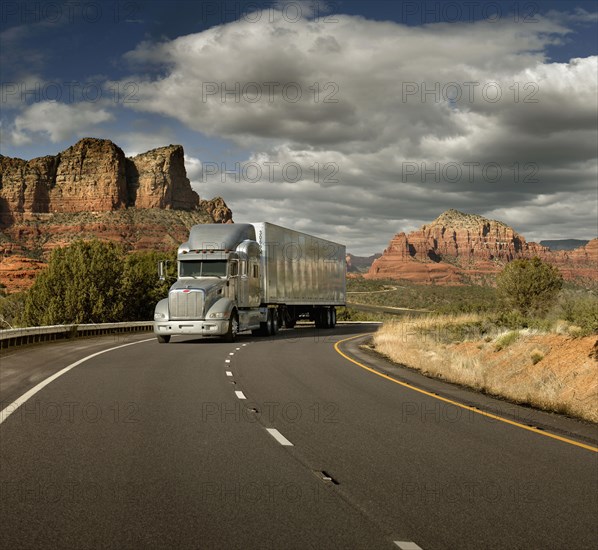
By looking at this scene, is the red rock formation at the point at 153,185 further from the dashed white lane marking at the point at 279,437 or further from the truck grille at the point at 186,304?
the dashed white lane marking at the point at 279,437

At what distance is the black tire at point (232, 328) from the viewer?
99.2 ft

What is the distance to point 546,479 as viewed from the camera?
6.91m

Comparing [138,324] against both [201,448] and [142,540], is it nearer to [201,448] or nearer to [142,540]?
[201,448]

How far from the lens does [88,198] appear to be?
18550cm

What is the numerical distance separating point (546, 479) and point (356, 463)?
1.87 m

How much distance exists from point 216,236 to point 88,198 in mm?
163603

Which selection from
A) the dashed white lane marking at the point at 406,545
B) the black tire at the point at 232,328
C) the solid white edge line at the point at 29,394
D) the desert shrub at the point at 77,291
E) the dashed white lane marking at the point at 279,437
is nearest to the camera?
the dashed white lane marking at the point at 406,545

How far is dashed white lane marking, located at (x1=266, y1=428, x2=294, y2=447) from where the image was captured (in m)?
8.69

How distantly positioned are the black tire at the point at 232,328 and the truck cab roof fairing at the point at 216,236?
2973 millimetres

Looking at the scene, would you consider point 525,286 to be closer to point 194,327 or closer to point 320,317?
point 320,317

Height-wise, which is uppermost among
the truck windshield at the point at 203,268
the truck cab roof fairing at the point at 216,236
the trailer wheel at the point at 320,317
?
the truck cab roof fairing at the point at 216,236

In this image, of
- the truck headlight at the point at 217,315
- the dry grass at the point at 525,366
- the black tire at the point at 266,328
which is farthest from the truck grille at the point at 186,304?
the dry grass at the point at 525,366

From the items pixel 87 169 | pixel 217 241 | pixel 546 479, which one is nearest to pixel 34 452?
pixel 546 479

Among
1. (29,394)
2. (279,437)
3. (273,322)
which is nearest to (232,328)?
(273,322)
